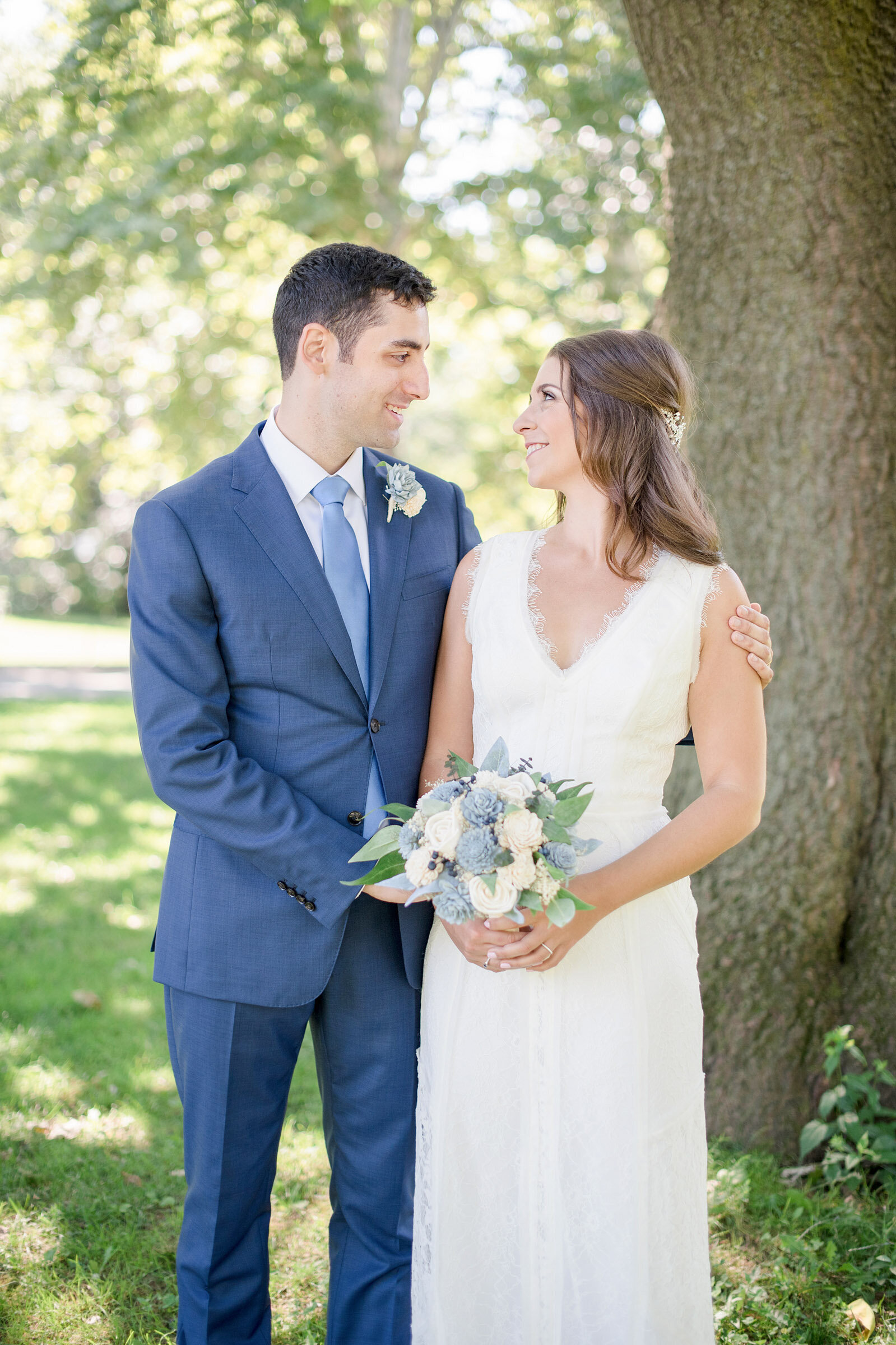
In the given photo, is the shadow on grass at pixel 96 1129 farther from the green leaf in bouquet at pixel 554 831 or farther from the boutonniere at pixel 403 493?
the boutonniere at pixel 403 493

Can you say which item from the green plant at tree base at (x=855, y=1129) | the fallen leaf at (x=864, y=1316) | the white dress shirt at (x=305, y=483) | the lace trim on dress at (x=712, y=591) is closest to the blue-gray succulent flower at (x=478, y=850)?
the lace trim on dress at (x=712, y=591)

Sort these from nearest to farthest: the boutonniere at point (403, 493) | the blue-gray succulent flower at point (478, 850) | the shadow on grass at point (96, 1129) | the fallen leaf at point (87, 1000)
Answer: the blue-gray succulent flower at point (478, 850) → the boutonniere at point (403, 493) → the shadow on grass at point (96, 1129) → the fallen leaf at point (87, 1000)

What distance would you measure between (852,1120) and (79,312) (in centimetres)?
1049

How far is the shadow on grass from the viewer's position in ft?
9.52

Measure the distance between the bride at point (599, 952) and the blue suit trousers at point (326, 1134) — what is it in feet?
0.52

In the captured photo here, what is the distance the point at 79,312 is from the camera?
35.6 feet

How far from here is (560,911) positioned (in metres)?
1.90

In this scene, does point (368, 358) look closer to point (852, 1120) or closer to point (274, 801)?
point (274, 801)

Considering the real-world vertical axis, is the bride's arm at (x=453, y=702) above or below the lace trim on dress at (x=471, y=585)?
below

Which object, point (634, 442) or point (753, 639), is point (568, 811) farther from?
point (634, 442)

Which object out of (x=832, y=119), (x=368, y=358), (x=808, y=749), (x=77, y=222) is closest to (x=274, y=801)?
(x=368, y=358)

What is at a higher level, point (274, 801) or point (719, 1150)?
point (274, 801)

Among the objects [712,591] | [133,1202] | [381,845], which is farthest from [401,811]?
[133,1202]

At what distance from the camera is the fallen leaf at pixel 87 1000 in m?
4.80
